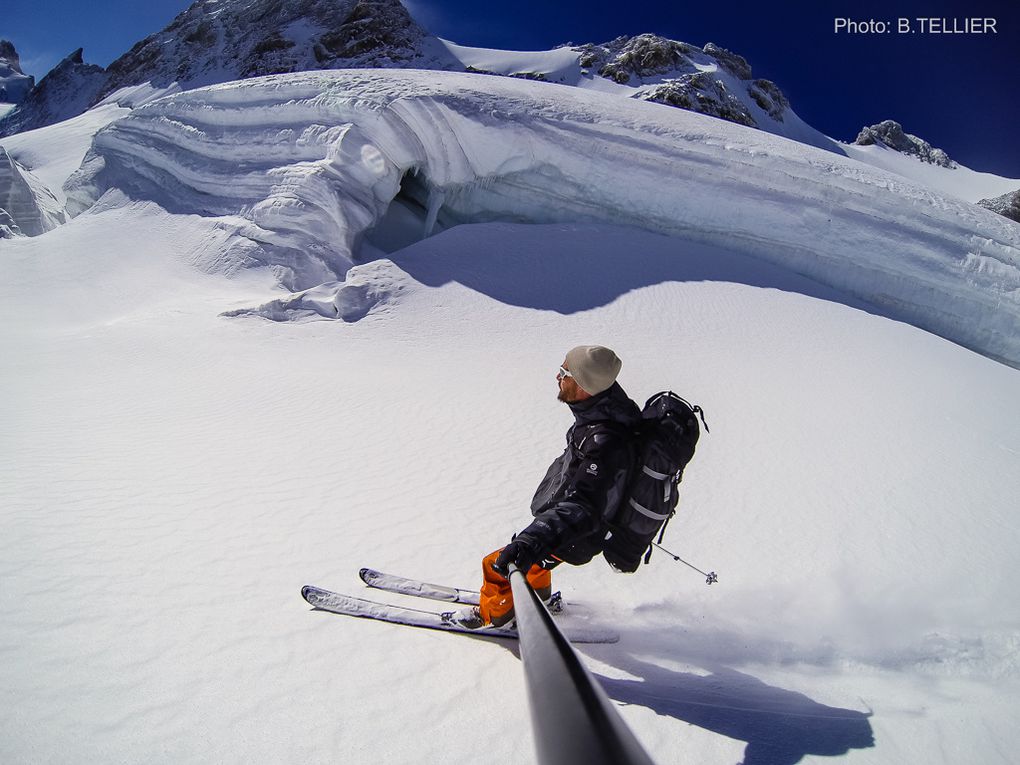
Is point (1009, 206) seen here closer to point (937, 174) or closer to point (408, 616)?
point (937, 174)

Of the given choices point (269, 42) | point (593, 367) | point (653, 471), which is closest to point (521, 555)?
point (653, 471)

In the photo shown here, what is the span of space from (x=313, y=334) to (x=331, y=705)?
8.34 meters

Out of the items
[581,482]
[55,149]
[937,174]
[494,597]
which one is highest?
[937,174]

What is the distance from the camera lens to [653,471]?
7.54 ft

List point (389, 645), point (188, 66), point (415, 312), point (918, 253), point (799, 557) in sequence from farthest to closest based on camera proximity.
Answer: point (188, 66)
point (918, 253)
point (415, 312)
point (799, 557)
point (389, 645)

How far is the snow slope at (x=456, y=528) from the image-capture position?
2.21 meters

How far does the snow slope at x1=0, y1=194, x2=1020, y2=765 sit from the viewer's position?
221 cm

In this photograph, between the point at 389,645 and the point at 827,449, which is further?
the point at 827,449

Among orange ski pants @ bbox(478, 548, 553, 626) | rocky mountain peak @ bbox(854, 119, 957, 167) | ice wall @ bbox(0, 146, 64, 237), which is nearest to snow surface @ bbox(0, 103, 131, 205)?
ice wall @ bbox(0, 146, 64, 237)

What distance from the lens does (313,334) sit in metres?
9.72

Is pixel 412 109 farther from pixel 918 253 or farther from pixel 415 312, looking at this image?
pixel 918 253

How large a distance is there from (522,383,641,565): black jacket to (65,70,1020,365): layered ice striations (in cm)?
1065

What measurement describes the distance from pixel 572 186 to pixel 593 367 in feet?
40.8

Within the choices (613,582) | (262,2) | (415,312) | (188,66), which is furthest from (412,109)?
(262,2)
